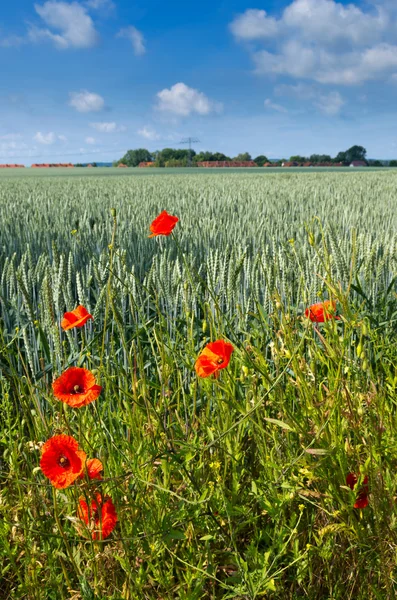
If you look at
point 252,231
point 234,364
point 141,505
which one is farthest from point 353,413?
point 252,231

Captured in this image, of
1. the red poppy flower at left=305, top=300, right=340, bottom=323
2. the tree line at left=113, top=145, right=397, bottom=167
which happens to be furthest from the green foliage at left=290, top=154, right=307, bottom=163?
the red poppy flower at left=305, top=300, right=340, bottom=323

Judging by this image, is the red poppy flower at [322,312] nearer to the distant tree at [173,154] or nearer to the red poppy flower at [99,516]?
the red poppy flower at [99,516]

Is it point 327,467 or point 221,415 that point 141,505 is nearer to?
point 221,415

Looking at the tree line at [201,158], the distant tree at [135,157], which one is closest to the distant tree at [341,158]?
the tree line at [201,158]

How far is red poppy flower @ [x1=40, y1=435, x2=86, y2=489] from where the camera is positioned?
833 millimetres

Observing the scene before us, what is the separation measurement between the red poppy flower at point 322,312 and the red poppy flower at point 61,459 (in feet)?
1.98

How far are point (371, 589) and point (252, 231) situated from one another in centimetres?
278

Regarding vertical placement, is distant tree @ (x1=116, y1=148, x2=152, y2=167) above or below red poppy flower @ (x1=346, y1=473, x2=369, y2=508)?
below

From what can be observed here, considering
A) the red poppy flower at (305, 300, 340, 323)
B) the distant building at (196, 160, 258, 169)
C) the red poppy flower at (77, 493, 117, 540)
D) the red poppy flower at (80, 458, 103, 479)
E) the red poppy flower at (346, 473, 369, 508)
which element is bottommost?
the distant building at (196, 160, 258, 169)

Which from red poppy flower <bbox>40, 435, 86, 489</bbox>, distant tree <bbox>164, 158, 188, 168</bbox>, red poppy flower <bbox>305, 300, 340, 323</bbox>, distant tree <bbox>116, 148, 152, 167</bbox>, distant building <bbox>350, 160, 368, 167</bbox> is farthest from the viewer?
distant tree <bbox>116, 148, 152, 167</bbox>

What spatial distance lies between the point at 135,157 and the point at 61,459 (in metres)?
58.4

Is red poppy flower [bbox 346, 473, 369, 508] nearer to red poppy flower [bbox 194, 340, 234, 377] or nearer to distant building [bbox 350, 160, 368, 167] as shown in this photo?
red poppy flower [bbox 194, 340, 234, 377]

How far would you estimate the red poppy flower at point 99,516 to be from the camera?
0.95 meters

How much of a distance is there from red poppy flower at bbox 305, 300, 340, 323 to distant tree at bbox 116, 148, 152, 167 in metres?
57.3
